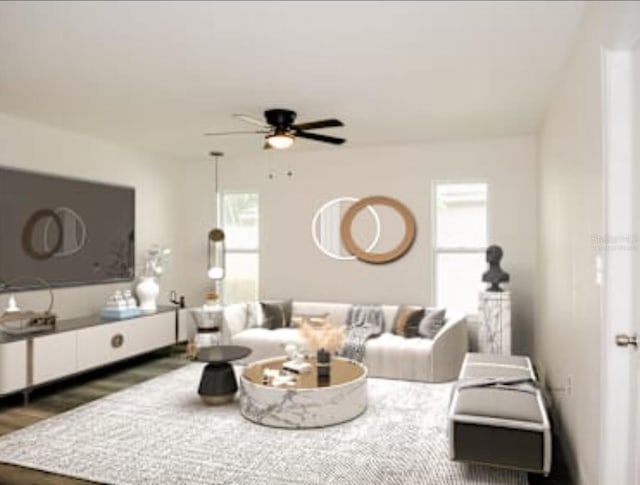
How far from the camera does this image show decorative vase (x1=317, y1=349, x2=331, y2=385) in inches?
157

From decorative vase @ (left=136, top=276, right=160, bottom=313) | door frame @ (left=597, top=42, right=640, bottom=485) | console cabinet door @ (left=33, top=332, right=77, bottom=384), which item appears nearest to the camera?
door frame @ (left=597, top=42, right=640, bottom=485)

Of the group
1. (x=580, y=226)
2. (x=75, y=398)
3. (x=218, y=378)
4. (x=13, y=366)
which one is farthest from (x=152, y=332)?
(x=580, y=226)

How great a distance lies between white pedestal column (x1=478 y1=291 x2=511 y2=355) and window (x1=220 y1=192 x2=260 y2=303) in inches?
124

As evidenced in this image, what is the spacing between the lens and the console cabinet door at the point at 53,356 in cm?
433

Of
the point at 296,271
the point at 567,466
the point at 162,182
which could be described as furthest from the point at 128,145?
the point at 567,466

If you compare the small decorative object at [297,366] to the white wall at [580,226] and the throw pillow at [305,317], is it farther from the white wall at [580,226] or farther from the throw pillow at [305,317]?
the white wall at [580,226]

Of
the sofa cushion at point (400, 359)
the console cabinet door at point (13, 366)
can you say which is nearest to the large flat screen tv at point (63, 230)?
the console cabinet door at point (13, 366)

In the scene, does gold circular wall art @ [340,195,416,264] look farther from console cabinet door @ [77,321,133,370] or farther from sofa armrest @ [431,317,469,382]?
console cabinet door @ [77,321,133,370]

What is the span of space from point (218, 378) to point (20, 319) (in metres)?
1.84

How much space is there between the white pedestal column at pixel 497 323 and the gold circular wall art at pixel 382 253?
1346 mm

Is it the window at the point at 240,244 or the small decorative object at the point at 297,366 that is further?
the window at the point at 240,244

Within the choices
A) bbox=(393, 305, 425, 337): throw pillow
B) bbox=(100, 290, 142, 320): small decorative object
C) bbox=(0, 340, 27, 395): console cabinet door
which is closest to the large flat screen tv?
bbox=(100, 290, 142, 320): small decorative object

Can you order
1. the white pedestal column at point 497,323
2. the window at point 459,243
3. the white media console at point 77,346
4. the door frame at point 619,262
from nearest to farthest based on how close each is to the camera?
the door frame at point 619,262 → the white media console at point 77,346 → the white pedestal column at point 497,323 → the window at point 459,243

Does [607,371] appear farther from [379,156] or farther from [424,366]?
[379,156]
